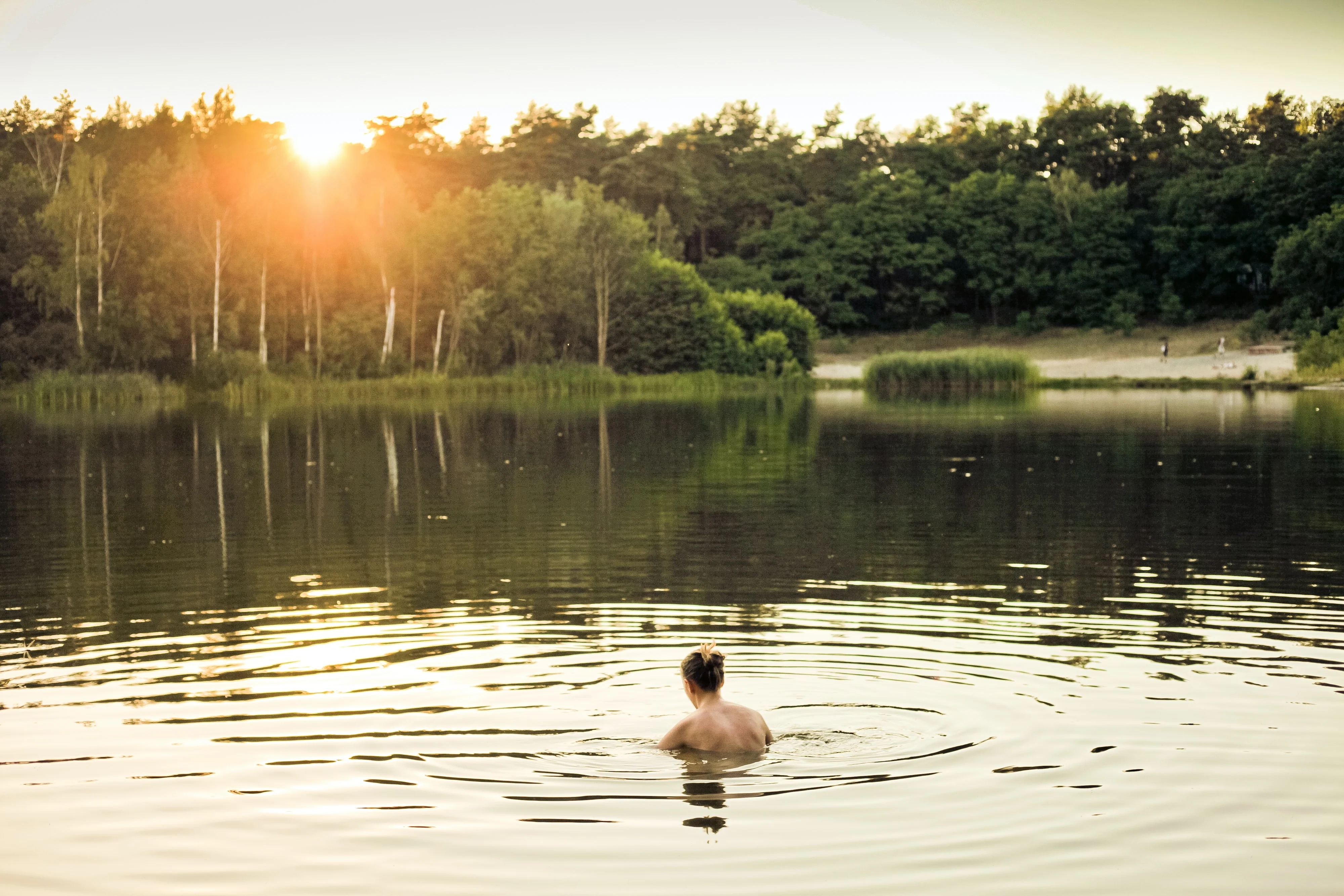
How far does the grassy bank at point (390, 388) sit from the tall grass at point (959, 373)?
8.42 m

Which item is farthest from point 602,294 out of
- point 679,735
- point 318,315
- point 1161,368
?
point 679,735

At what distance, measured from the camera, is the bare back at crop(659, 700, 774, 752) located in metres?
8.95

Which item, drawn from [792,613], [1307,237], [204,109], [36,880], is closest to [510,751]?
[36,880]

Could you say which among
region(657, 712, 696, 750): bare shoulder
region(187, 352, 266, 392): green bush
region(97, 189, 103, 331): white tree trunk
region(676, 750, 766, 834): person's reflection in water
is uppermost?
region(97, 189, 103, 331): white tree trunk

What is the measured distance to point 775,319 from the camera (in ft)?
309

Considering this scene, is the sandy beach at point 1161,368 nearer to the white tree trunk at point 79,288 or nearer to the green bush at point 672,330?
the green bush at point 672,330

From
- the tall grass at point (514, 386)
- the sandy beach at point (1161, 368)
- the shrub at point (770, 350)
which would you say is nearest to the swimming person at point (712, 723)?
the tall grass at point (514, 386)

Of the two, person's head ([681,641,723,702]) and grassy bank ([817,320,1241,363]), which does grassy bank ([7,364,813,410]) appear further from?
person's head ([681,641,723,702])

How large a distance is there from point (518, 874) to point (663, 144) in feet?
403

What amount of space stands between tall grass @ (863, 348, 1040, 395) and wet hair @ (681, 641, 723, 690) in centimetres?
6683

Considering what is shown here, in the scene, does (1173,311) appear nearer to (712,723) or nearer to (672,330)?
(672,330)

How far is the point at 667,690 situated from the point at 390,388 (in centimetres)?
6603

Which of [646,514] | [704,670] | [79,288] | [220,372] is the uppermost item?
[79,288]

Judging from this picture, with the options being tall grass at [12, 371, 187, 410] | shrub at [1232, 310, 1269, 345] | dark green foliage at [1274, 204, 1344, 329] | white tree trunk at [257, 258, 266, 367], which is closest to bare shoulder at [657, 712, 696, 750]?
tall grass at [12, 371, 187, 410]
